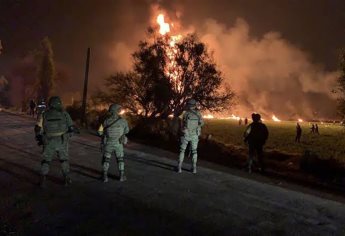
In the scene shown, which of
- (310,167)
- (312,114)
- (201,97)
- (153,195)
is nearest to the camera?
(153,195)

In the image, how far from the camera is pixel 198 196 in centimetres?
897

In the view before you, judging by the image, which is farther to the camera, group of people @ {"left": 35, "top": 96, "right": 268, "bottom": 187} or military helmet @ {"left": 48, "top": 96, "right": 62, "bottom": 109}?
military helmet @ {"left": 48, "top": 96, "right": 62, "bottom": 109}

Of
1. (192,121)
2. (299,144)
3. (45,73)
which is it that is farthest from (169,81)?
(45,73)

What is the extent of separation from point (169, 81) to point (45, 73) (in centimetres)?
3692

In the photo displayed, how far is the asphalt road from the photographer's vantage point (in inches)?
267

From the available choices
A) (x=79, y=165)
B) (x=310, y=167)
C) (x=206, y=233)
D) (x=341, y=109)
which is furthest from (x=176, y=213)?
(x=341, y=109)

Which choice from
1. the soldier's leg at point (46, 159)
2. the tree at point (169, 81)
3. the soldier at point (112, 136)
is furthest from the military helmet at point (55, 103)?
the tree at point (169, 81)

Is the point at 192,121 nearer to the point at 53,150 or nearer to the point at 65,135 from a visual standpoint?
the point at 65,135

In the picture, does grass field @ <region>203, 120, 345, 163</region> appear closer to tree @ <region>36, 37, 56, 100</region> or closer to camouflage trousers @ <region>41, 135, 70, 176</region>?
camouflage trousers @ <region>41, 135, 70, 176</region>

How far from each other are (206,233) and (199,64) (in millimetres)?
26560

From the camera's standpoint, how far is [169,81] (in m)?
31.5

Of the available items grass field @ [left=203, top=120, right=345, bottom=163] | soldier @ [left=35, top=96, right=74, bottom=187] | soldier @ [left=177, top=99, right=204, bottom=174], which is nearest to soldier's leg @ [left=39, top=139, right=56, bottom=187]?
soldier @ [left=35, top=96, right=74, bottom=187]

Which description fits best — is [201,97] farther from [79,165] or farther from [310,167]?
[79,165]

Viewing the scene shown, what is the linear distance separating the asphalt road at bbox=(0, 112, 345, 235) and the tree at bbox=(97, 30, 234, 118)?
61.6 feet
